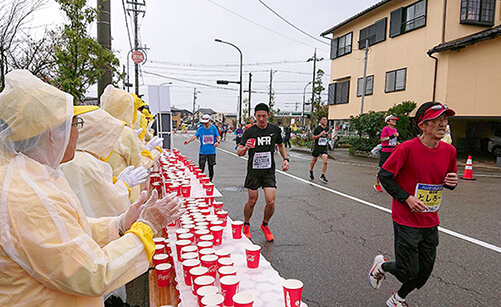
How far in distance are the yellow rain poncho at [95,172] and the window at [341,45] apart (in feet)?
79.0

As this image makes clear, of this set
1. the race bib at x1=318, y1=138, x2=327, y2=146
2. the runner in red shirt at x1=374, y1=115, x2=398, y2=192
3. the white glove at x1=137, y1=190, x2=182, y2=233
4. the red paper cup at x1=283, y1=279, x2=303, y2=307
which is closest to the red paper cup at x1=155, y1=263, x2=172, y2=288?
the white glove at x1=137, y1=190, x2=182, y2=233

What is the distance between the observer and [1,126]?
4.39ft

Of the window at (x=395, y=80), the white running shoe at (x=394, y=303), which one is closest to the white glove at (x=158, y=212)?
the white running shoe at (x=394, y=303)

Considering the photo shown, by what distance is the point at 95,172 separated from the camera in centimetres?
253

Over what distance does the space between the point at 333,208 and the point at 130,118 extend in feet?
15.0

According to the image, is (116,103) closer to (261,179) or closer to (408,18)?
(261,179)

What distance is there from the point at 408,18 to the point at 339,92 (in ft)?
24.5

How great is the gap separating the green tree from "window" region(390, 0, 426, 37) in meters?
17.0

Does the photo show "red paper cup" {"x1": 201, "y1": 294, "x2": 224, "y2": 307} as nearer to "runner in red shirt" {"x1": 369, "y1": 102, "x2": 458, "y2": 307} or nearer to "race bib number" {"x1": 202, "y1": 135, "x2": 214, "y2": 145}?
"runner in red shirt" {"x1": 369, "y1": 102, "x2": 458, "y2": 307}

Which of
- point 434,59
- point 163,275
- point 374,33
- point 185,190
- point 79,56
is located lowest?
point 163,275

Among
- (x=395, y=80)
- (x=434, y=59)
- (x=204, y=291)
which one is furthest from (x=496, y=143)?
(x=204, y=291)

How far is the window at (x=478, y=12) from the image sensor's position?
16.3 metres

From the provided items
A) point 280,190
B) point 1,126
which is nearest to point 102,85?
point 280,190

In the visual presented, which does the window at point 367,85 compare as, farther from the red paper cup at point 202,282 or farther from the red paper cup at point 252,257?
the red paper cup at point 202,282
